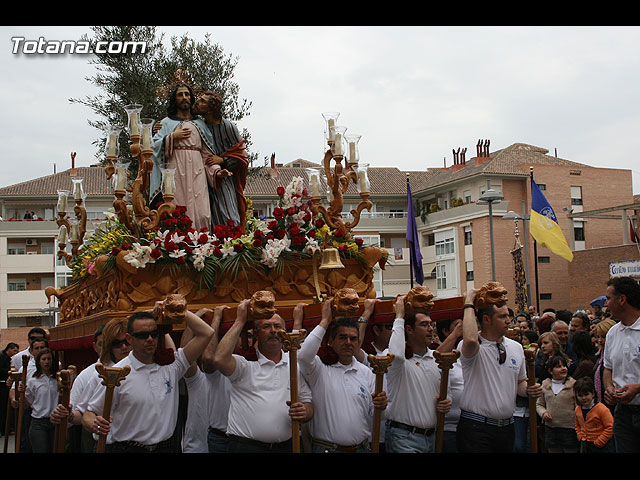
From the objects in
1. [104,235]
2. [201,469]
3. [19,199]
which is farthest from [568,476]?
[19,199]

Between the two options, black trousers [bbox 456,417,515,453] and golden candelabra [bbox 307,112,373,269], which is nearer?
black trousers [bbox 456,417,515,453]

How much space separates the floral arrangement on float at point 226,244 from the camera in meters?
7.29

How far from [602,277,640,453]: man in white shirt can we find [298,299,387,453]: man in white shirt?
183 cm

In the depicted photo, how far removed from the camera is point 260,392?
5230mm

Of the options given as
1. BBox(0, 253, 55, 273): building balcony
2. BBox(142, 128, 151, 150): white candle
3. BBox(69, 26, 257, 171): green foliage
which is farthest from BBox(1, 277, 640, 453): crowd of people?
BBox(0, 253, 55, 273): building balcony

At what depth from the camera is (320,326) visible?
5180 millimetres

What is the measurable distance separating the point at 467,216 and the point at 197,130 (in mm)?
41387

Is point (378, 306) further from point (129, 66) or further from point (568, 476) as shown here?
point (129, 66)

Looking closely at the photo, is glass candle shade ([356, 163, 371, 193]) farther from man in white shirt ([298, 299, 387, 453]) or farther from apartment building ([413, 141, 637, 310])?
apartment building ([413, 141, 637, 310])

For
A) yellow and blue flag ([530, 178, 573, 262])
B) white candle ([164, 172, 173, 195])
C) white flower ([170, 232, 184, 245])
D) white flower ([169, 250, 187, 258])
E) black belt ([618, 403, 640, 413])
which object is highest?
yellow and blue flag ([530, 178, 573, 262])

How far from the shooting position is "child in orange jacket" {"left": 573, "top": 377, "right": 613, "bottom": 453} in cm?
646

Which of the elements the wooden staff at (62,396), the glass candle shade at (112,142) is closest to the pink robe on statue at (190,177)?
the glass candle shade at (112,142)

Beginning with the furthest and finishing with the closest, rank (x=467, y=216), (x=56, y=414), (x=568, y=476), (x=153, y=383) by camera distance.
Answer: (x=467, y=216) → (x=56, y=414) → (x=153, y=383) → (x=568, y=476)

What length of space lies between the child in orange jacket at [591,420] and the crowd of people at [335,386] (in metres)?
0.02
